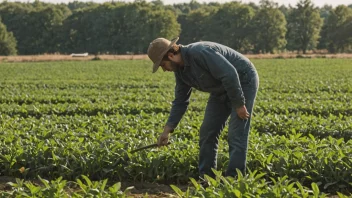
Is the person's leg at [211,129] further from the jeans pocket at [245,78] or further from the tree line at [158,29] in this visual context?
the tree line at [158,29]

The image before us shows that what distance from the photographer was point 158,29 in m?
95.2

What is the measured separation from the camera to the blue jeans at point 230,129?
5.75 metres

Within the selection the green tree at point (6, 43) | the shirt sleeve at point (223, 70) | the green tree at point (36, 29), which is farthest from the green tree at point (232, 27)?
the shirt sleeve at point (223, 70)

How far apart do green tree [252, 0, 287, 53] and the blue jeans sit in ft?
282

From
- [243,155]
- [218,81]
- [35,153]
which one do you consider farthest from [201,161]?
[35,153]

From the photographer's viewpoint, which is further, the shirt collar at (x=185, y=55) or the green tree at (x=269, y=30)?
the green tree at (x=269, y=30)

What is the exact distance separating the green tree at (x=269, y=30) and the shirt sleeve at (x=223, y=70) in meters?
86.6

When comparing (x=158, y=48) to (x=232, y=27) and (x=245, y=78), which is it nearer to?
(x=245, y=78)

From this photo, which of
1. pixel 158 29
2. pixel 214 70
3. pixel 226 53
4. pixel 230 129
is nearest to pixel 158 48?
pixel 214 70

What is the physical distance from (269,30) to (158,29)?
20.2 m

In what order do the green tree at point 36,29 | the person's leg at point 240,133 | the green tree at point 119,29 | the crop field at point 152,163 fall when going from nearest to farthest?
1. the crop field at point 152,163
2. the person's leg at point 240,133
3. the green tree at point 36,29
4. the green tree at point 119,29

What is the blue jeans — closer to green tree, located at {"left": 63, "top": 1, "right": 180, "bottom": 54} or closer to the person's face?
the person's face

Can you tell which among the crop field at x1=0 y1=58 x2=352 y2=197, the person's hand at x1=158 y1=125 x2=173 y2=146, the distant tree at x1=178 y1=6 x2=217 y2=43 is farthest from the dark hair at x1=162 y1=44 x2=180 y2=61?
the distant tree at x1=178 y1=6 x2=217 y2=43

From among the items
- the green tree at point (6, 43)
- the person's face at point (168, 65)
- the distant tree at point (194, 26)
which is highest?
the person's face at point (168, 65)
